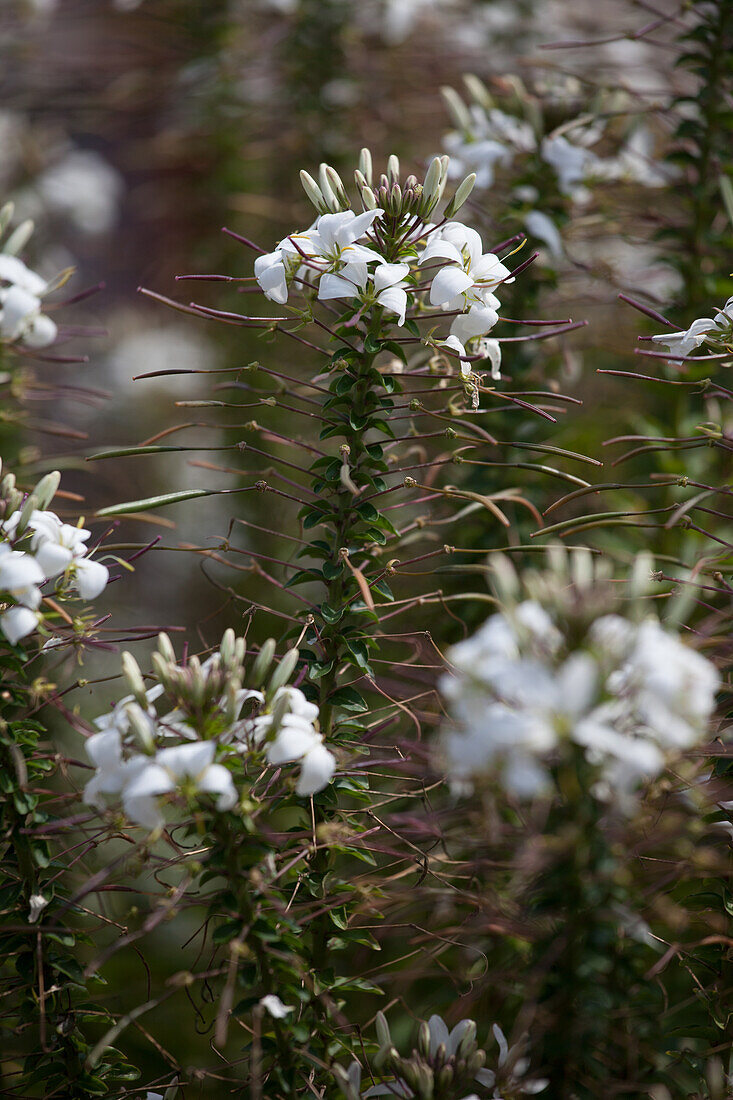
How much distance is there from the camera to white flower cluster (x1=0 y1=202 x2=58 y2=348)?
84cm

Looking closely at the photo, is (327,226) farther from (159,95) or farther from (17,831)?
(159,95)

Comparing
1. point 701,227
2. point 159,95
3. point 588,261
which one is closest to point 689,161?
point 701,227

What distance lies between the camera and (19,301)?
0.83 m

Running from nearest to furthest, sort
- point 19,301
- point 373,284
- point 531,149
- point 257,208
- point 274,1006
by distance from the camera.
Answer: point 274,1006, point 373,284, point 19,301, point 531,149, point 257,208

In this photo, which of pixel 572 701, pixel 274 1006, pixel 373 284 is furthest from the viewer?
pixel 373 284

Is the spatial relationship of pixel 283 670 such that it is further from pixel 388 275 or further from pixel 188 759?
pixel 388 275

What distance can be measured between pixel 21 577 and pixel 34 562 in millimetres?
16

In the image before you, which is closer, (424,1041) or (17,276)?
(424,1041)

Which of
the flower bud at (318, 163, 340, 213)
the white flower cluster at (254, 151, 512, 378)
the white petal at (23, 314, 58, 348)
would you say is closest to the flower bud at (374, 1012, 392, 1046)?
the white flower cluster at (254, 151, 512, 378)

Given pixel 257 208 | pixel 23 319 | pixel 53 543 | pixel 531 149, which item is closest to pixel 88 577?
pixel 53 543

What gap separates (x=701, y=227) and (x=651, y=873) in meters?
0.74

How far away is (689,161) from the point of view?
3.22ft

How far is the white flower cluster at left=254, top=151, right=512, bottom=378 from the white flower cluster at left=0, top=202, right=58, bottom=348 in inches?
11.9

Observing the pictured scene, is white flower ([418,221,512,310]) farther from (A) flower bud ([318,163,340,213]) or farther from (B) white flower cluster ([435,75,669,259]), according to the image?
(B) white flower cluster ([435,75,669,259])
